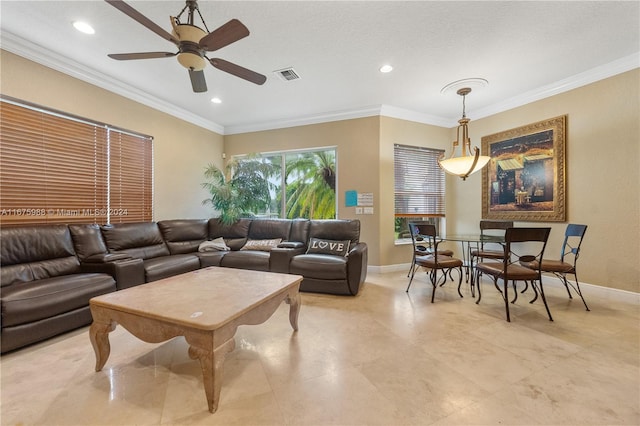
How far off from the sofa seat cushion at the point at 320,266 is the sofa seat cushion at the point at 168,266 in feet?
4.59

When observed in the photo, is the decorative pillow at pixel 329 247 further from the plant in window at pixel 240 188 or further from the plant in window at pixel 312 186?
the plant in window at pixel 240 188

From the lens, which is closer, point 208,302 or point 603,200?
point 208,302

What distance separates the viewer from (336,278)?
10.7 feet

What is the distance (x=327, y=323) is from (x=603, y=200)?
3763 millimetres

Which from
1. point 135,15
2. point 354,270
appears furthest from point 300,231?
point 135,15

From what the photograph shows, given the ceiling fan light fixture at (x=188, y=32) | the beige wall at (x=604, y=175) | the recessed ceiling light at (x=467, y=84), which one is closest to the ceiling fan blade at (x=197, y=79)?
the ceiling fan light fixture at (x=188, y=32)

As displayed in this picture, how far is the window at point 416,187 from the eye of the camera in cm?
474

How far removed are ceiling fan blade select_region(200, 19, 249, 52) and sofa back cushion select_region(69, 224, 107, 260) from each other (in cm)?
259

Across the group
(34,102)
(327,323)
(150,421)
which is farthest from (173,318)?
(34,102)

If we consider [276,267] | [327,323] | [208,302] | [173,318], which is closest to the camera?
[173,318]

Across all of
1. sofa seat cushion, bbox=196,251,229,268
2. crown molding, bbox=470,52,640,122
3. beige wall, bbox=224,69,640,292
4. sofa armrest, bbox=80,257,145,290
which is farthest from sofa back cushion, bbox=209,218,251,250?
crown molding, bbox=470,52,640,122

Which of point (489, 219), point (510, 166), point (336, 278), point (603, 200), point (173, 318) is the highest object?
point (510, 166)

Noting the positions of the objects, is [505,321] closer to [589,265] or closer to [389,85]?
[589,265]

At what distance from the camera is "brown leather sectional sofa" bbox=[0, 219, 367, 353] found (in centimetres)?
214
